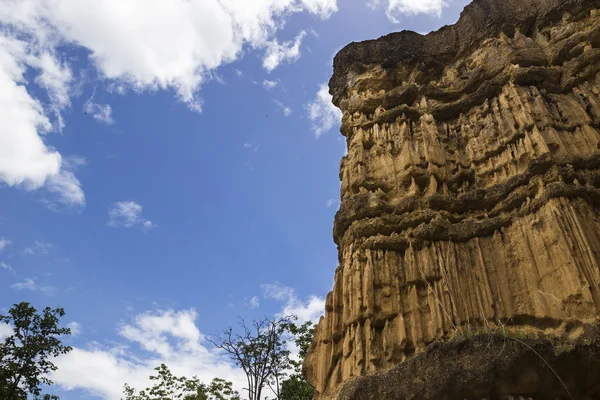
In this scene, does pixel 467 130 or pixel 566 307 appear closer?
pixel 566 307

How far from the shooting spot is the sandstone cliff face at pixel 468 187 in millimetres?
14977

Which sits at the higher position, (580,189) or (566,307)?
(580,189)

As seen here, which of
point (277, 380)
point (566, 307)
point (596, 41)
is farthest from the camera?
point (277, 380)

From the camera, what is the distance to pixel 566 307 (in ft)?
44.4

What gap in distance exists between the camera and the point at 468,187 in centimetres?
1969

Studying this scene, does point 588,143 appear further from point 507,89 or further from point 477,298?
point 477,298

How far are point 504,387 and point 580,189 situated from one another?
7442 mm

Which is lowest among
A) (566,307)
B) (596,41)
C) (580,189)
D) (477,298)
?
(566,307)

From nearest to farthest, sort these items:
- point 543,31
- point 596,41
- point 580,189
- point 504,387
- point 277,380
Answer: point 504,387, point 580,189, point 596,41, point 543,31, point 277,380

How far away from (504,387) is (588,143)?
10532mm

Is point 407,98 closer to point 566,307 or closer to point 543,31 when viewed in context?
point 543,31

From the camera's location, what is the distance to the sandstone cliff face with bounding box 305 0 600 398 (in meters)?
15.0

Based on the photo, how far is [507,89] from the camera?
68.3ft

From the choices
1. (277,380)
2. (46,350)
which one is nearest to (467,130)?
(277,380)
